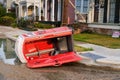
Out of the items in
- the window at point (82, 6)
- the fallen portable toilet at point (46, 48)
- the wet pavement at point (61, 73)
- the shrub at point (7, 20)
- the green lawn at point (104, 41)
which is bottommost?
the shrub at point (7, 20)

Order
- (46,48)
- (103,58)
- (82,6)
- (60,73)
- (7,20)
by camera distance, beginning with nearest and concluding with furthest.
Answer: (60,73)
(103,58)
(46,48)
(82,6)
(7,20)

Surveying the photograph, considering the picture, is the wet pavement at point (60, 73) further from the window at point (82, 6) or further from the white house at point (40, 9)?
the white house at point (40, 9)

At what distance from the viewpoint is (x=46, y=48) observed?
560 inches

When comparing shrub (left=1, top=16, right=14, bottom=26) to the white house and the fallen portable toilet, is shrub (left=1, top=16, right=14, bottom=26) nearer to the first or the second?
the white house

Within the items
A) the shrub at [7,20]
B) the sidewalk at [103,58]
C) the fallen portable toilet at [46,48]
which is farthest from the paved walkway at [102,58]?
the shrub at [7,20]

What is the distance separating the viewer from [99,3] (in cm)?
2898

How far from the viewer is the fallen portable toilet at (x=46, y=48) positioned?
41.2ft

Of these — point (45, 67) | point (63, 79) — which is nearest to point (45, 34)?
point (45, 67)

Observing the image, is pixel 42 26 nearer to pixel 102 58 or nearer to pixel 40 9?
pixel 40 9

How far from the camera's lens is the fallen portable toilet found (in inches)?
495

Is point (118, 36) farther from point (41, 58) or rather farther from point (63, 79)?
point (63, 79)

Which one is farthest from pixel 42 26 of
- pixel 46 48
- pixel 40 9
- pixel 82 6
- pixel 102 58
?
pixel 102 58

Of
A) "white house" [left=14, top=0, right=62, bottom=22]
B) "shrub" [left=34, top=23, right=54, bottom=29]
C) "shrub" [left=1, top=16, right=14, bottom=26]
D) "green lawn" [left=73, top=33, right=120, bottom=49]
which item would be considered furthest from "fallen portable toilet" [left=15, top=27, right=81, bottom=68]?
"shrub" [left=1, top=16, right=14, bottom=26]

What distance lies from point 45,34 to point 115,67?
308 cm
